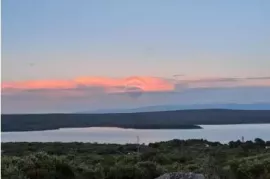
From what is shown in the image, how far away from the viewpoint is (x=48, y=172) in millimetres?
11258

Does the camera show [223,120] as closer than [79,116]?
No

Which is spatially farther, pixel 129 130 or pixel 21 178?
pixel 129 130

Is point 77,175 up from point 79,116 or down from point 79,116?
down

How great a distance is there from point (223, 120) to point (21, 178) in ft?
223

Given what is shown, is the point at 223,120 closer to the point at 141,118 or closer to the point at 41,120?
the point at 141,118

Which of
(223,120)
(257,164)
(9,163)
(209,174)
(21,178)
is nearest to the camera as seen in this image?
(21,178)

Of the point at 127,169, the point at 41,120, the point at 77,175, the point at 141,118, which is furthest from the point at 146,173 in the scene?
the point at 141,118

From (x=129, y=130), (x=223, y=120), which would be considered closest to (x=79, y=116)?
(x=129, y=130)

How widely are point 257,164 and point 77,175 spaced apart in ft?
16.6

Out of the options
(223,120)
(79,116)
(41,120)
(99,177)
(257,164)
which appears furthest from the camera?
(223,120)

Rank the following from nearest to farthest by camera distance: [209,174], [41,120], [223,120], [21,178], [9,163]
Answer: [21,178] < [209,174] < [9,163] < [41,120] < [223,120]

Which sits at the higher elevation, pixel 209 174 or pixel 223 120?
pixel 223 120

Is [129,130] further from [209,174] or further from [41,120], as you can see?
[209,174]

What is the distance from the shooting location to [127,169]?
13.5 metres
